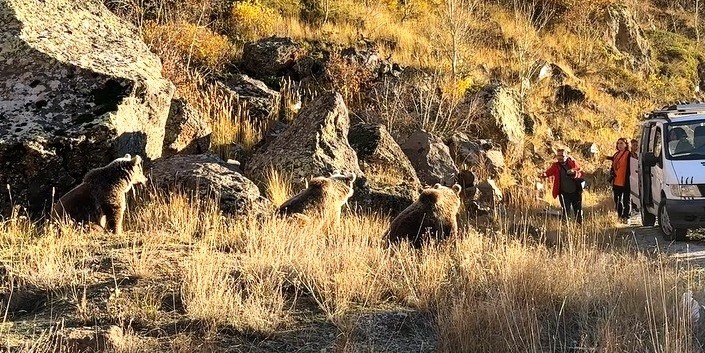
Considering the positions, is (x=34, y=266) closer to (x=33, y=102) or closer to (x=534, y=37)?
(x=33, y=102)

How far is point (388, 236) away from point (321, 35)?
1562 centimetres

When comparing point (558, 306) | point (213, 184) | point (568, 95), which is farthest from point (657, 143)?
point (568, 95)

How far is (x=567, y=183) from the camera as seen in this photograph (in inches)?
505

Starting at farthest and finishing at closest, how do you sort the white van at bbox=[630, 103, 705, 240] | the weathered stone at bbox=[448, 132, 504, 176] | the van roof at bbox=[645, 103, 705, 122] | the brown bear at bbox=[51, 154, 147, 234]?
the weathered stone at bbox=[448, 132, 504, 176] < the van roof at bbox=[645, 103, 705, 122] < the white van at bbox=[630, 103, 705, 240] < the brown bear at bbox=[51, 154, 147, 234]

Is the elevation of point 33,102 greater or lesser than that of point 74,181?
greater

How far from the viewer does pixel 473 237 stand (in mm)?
6910

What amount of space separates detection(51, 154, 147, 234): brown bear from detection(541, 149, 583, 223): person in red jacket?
8.71 meters

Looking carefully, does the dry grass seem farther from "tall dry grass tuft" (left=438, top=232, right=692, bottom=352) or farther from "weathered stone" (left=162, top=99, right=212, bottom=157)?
"weathered stone" (left=162, top=99, right=212, bottom=157)

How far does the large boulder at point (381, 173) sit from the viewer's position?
10.6 metres

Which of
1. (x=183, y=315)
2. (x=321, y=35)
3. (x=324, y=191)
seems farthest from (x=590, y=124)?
(x=183, y=315)

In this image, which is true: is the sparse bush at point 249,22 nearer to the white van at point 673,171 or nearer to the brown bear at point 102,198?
the white van at point 673,171

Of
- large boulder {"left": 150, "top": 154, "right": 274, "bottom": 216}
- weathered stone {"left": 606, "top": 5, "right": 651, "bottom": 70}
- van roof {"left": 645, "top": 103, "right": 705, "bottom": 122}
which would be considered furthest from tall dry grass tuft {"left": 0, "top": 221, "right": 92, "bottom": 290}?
weathered stone {"left": 606, "top": 5, "right": 651, "bottom": 70}

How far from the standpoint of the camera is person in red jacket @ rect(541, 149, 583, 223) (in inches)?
504

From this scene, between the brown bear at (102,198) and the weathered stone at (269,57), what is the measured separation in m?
10.5
